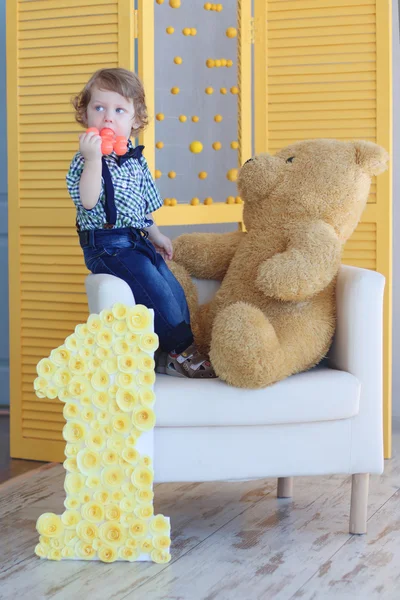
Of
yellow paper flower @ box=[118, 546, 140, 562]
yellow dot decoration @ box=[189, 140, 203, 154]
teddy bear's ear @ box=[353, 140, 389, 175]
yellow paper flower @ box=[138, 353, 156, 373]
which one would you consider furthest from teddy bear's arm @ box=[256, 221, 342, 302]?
yellow dot decoration @ box=[189, 140, 203, 154]

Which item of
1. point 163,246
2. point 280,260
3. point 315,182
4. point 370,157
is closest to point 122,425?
point 280,260

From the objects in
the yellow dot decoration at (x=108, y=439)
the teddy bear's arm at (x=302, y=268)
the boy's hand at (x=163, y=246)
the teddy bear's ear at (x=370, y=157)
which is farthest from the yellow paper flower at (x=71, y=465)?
the teddy bear's ear at (x=370, y=157)

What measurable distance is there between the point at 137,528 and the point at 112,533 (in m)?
0.06

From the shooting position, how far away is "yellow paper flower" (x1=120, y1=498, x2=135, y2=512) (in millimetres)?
1939

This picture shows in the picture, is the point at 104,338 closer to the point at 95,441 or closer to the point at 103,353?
the point at 103,353

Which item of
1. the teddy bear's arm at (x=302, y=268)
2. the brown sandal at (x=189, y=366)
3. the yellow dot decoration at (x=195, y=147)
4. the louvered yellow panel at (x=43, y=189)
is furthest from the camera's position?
the yellow dot decoration at (x=195, y=147)

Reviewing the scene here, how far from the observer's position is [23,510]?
2.32 m

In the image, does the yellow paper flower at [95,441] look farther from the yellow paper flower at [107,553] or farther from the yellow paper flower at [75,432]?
the yellow paper flower at [107,553]

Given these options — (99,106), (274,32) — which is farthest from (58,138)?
(274,32)

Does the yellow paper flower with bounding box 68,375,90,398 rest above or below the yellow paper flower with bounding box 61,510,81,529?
above

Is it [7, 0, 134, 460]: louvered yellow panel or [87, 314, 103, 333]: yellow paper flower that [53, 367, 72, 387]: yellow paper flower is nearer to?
[87, 314, 103, 333]: yellow paper flower

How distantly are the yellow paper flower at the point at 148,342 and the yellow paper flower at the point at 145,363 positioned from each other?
0.05ft

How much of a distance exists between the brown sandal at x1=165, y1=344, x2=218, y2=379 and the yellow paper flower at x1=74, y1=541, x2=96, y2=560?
1.52ft

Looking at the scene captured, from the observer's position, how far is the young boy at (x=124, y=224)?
2166mm
